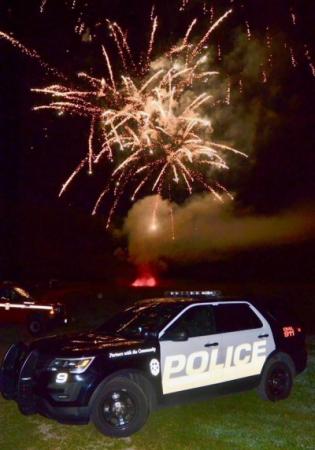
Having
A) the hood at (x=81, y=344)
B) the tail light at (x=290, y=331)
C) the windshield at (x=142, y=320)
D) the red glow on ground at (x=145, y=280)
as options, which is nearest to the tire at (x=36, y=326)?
the windshield at (x=142, y=320)

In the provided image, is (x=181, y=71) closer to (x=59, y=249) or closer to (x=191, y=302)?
(x=191, y=302)

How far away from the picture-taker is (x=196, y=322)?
23.9 ft

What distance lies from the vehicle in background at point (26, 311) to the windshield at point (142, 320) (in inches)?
351

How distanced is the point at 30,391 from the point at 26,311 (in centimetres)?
1017

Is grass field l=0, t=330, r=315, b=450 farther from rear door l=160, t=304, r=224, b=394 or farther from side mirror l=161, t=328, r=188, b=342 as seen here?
side mirror l=161, t=328, r=188, b=342

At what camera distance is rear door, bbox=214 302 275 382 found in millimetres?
7297

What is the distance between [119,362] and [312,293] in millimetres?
25188

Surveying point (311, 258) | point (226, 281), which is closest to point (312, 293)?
point (226, 281)

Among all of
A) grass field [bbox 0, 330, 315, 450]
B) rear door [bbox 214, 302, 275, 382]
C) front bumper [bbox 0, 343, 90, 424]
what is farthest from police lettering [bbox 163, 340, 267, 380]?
front bumper [bbox 0, 343, 90, 424]

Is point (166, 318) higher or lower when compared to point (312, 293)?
lower

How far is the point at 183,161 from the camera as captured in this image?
20.7m

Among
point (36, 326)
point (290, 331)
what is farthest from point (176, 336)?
point (36, 326)

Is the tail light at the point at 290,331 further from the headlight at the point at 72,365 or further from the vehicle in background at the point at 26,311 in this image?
the vehicle in background at the point at 26,311

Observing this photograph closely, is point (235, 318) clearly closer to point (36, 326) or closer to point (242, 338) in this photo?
point (242, 338)
